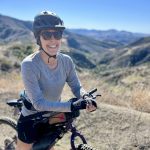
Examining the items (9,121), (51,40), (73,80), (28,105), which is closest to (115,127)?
(9,121)

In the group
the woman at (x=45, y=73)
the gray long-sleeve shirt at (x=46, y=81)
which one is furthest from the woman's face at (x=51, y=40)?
the gray long-sleeve shirt at (x=46, y=81)

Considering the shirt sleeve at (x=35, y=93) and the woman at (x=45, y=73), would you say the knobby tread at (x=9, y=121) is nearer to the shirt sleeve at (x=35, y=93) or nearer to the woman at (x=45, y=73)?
the woman at (x=45, y=73)

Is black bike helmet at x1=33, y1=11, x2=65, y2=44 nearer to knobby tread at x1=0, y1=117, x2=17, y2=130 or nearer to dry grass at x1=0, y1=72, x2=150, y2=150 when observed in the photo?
knobby tread at x1=0, y1=117, x2=17, y2=130

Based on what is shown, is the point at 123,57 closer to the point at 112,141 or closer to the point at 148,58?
the point at 148,58

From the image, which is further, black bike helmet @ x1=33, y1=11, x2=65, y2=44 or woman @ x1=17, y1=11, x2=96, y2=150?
black bike helmet @ x1=33, y1=11, x2=65, y2=44

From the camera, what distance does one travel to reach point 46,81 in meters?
4.54

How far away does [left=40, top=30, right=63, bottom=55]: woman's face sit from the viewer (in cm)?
455

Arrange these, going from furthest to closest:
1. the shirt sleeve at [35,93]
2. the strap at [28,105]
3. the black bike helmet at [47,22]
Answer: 1. the strap at [28,105]
2. the black bike helmet at [47,22]
3. the shirt sleeve at [35,93]

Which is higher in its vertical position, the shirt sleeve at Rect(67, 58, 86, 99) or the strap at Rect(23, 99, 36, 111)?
the shirt sleeve at Rect(67, 58, 86, 99)

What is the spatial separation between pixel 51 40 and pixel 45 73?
0.37 m

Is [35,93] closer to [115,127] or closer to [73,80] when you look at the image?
[73,80]

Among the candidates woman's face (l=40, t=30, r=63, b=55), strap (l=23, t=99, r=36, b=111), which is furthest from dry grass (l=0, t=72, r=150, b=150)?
woman's face (l=40, t=30, r=63, b=55)

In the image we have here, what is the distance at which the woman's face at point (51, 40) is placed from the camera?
4555 millimetres

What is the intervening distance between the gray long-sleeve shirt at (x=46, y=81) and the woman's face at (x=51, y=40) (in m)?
0.15
